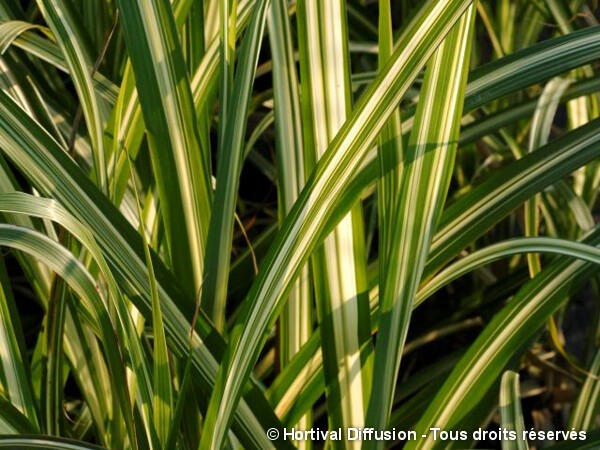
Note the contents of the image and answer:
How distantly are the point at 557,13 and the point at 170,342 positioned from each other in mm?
681

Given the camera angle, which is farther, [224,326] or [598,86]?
[598,86]

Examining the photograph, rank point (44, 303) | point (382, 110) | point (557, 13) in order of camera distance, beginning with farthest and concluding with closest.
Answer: point (557, 13) → point (44, 303) → point (382, 110)

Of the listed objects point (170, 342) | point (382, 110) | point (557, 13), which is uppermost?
point (557, 13)

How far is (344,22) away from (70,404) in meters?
0.72

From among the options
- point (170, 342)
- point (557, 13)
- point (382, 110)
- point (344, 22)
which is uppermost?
point (557, 13)

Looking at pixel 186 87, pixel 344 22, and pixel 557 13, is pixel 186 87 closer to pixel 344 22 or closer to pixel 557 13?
pixel 344 22

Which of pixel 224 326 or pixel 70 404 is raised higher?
A: pixel 70 404

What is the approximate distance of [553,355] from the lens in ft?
3.56

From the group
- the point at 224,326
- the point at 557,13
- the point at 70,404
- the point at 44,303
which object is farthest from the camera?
the point at 70,404

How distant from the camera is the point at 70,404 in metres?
1.08

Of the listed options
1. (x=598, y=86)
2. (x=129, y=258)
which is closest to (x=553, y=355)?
(x=598, y=86)

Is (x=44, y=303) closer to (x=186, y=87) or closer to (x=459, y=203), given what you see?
(x=186, y=87)

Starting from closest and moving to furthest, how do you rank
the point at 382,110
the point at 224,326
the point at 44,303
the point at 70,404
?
1. the point at 382,110
2. the point at 224,326
3. the point at 44,303
4. the point at 70,404

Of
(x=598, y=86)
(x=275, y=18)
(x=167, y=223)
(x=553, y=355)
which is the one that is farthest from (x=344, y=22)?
(x=553, y=355)
